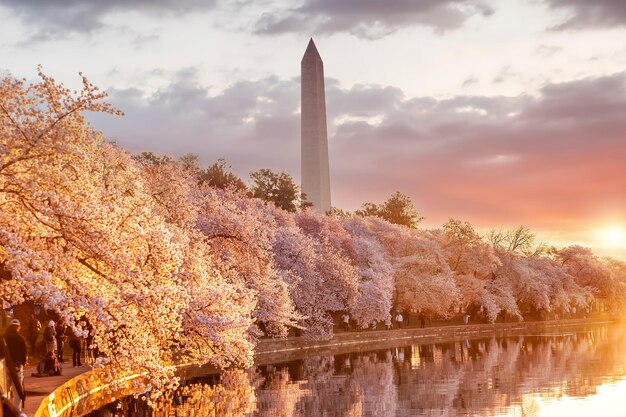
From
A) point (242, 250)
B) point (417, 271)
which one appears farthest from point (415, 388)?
point (417, 271)

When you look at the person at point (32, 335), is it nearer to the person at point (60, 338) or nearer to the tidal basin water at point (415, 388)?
the person at point (60, 338)

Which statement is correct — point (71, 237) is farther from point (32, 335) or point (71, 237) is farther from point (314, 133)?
point (314, 133)

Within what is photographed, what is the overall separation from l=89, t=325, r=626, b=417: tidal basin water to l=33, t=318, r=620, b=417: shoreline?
1.26 meters

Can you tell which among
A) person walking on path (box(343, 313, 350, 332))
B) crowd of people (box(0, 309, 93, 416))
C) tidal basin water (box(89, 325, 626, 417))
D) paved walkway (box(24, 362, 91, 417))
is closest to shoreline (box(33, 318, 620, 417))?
paved walkway (box(24, 362, 91, 417))

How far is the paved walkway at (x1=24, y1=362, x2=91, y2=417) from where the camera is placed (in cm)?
2492

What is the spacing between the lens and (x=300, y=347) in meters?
64.2

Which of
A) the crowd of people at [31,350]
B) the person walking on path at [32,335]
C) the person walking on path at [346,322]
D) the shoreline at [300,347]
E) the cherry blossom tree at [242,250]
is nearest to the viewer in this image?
the crowd of people at [31,350]

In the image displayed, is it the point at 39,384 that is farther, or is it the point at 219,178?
the point at 219,178

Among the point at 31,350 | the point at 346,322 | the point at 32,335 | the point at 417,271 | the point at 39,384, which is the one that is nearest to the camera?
the point at 39,384

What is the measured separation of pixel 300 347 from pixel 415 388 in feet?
83.0

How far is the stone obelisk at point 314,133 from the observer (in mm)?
84250

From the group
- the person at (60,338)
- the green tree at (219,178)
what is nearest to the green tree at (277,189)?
the green tree at (219,178)

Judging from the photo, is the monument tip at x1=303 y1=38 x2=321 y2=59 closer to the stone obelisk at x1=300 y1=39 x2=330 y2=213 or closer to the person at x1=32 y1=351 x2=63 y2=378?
the stone obelisk at x1=300 y1=39 x2=330 y2=213

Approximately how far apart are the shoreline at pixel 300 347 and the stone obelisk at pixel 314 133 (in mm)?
15222
